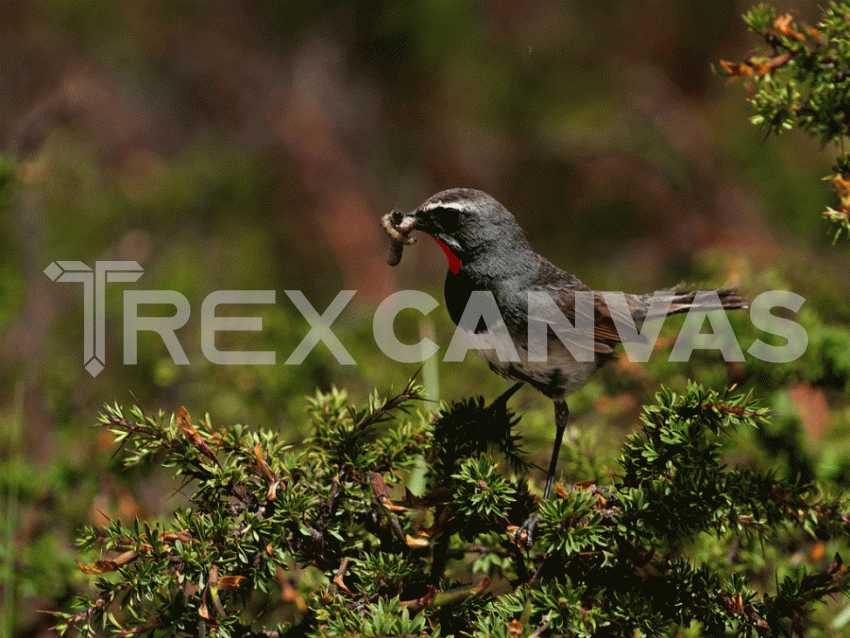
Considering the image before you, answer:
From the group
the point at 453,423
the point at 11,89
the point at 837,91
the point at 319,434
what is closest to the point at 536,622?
the point at 453,423

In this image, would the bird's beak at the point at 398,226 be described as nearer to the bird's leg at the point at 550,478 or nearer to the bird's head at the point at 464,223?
the bird's head at the point at 464,223

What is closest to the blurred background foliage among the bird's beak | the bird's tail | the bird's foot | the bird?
the bird's tail

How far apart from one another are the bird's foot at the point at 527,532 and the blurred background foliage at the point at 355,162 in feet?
4.91

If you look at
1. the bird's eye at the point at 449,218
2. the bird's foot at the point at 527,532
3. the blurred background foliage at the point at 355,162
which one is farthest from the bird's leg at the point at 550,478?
the blurred background foliage at the point at 355,162

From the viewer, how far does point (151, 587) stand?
4.51 feet

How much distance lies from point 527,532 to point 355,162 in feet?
19.9

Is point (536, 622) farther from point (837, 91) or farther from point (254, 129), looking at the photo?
point (254, 129)

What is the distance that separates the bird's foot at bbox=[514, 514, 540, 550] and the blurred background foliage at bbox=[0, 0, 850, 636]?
1497mm

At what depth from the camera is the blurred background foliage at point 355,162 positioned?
350 centimetres

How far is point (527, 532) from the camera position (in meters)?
1.53

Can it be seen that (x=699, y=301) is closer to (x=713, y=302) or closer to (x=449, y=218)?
(x=713, y=302)

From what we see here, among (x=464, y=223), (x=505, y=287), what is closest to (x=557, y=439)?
(x=505, y=287)

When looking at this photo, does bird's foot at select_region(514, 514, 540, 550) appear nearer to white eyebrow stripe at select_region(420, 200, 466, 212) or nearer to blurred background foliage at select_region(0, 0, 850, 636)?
white eyebrow stripe at select_region(420, 200, 466, 212)

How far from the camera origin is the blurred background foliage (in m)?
3.50
